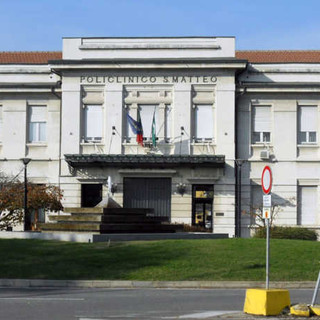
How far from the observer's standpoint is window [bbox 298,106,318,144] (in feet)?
151

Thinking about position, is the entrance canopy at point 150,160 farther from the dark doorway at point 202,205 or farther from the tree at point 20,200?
the tree at point 20,200

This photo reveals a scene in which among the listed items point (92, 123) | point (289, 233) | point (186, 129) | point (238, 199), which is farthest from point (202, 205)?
point (92, 123)

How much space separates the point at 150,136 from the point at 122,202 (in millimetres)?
3954

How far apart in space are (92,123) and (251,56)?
1165cm

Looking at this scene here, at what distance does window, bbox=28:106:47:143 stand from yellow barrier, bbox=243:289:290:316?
32.4 m

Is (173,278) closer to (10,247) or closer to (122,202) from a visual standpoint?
(10,247)

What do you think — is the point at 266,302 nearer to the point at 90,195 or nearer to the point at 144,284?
the point at 144,284

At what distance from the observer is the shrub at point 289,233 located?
42.3 m

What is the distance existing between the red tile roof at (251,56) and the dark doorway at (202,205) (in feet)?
29.9

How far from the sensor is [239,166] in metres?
44.5

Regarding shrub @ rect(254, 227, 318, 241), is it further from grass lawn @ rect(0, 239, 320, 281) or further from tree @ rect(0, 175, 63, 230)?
grass lawn @ rect(0, 239, 320, 281)

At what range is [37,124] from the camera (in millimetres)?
47219

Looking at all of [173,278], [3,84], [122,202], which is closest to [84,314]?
[173,278]

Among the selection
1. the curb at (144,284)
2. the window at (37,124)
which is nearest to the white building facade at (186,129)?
the window at (37,124)
